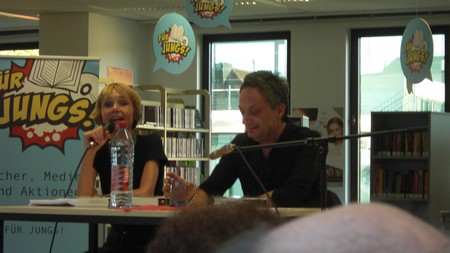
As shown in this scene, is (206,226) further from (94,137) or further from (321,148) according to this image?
(94,137)

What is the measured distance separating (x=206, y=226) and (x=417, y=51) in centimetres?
811

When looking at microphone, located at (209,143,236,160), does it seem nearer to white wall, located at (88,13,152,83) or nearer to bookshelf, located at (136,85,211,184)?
bookshelf, located at (136,85,211,184)

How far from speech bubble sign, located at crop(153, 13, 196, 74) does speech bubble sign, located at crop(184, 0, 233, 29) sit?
0.84m

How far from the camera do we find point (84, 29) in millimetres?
10367

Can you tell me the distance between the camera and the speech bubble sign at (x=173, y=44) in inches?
312

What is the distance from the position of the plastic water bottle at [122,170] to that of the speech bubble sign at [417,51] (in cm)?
567

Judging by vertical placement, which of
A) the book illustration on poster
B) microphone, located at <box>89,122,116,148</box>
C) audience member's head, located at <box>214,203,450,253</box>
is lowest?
audience member's head, located at <box>214,203,450,253</box>

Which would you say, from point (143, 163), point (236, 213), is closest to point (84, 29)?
point (143, 163)

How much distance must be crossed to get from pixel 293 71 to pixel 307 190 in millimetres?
7839

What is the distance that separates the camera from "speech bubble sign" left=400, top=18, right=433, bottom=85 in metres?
8.45

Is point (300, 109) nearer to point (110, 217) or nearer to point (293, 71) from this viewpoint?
point (293, 71)

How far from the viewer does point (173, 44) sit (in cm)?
798

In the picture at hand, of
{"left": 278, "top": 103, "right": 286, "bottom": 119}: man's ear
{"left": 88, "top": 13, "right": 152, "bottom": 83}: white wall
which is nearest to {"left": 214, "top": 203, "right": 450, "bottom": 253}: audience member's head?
{"left": 278, "top": 103, "right": 286, "bottom": 119}: man's ear

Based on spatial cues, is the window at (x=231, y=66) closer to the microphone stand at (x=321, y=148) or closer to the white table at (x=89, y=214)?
the microphone stand at (x=321, y=148)
